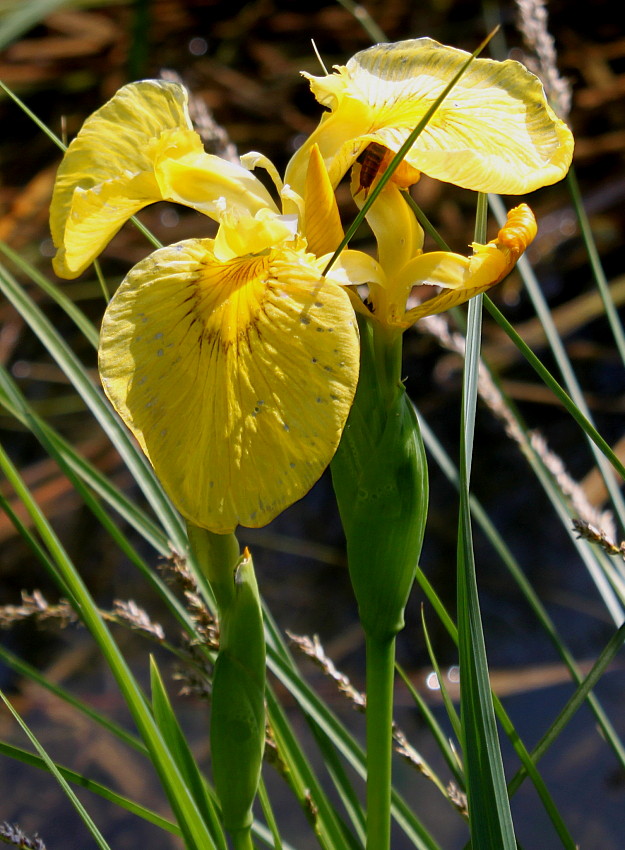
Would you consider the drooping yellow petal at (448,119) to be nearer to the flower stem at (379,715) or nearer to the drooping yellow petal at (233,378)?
the drooping yellow petal at (233,378)

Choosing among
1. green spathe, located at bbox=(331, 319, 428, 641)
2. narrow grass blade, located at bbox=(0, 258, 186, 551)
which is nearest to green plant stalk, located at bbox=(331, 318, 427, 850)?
green spathe, located at bbox=(331, 319, 428, 641)

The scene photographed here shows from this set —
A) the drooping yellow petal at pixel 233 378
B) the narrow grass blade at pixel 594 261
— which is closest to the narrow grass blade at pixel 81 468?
the drooping yellow petal at pixel 233 378

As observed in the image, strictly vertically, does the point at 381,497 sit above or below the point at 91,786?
above

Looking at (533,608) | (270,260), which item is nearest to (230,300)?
(270,260)

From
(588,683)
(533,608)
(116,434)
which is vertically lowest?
(533,608)

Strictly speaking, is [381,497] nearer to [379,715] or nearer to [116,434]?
[379,715]

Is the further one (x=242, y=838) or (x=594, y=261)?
(x=594, y=261)

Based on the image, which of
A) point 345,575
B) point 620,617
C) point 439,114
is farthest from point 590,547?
point 345,575
